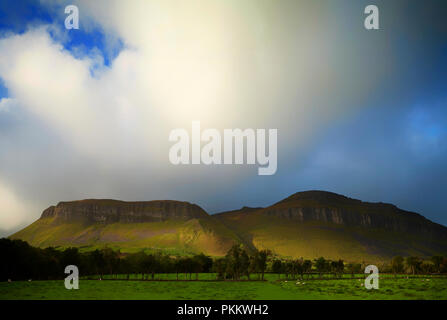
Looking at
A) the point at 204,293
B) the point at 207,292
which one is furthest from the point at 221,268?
the point at 204,293

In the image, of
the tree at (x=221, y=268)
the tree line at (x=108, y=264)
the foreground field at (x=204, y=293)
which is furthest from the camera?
the tree at (x=221, y=268)

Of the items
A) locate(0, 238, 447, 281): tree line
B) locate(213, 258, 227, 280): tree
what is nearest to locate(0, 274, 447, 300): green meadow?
locate(0, 238, 447, 281): tree line

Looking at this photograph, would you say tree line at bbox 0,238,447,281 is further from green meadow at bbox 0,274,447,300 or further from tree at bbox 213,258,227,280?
green meadow at bbox 0,274,447,300

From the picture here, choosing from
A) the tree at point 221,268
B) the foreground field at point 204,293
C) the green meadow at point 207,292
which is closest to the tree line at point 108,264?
the tree at point 221,268

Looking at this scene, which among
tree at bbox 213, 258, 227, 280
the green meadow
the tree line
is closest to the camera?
the green meadow

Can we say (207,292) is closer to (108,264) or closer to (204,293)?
(204,293)

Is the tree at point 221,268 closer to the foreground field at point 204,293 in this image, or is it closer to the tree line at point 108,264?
the tree line at point 108,264

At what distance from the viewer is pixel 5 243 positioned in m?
119

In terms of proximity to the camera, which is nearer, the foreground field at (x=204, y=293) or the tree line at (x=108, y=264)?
the foreground field at (x=204, y=293)

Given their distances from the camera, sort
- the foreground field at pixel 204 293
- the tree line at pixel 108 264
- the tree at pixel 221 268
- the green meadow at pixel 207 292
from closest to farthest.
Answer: the green meadow at pixel 207 292, the foreground field at pixel 204 293, the tree line at pixel 108 264, the tree at pixel 221 268

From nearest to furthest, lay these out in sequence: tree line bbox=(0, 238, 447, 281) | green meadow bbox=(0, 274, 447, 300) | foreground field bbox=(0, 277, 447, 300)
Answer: green meadow bbox=(0, 274, 447, 300) → foreground field bbox=(0, 277, 447, 300) → tree line bbox=(0, 238, 447, 281)

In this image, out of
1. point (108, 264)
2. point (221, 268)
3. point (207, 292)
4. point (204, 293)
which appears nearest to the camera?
point (204, 293)
